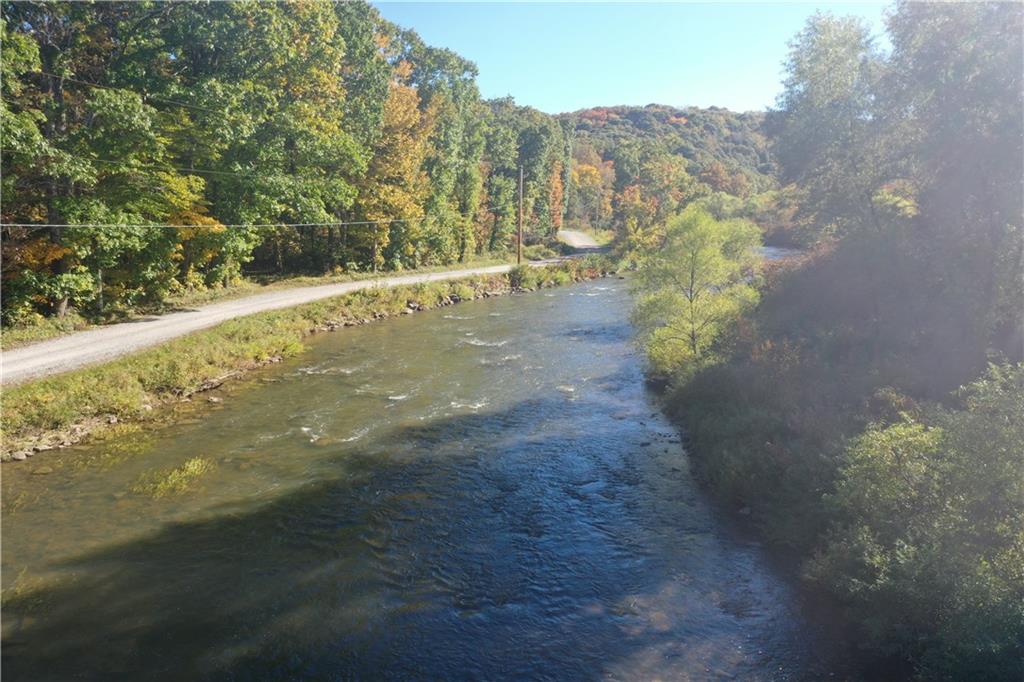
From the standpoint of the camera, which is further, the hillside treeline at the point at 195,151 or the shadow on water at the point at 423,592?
the hillside treeline at the point at 195,151

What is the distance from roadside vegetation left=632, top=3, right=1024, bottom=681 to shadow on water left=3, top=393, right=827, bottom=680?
5.10ft

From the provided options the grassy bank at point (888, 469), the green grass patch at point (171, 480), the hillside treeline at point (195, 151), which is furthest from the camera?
the hillside treeline at point (195, 151)

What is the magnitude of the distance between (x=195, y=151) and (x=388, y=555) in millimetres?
22011

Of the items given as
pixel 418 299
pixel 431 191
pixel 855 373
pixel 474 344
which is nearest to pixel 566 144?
pixel 431 191

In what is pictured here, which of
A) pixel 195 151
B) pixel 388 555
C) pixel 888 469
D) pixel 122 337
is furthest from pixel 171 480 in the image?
pixel 195 151

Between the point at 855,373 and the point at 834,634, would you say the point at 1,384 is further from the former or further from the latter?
the point at 855,373

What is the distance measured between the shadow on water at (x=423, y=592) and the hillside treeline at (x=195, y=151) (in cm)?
1453

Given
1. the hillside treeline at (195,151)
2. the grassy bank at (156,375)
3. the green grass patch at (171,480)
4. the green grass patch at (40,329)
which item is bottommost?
the green grass patch at (171,480)

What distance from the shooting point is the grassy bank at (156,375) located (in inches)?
539

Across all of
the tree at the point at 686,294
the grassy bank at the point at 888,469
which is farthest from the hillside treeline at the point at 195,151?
the grassy bank at the point at 888,469

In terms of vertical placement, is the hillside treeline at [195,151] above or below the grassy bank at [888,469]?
above

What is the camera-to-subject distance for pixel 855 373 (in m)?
13.9

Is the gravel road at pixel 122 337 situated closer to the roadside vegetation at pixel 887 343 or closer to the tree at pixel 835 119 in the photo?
the roadside vegetation at pixel 887 343

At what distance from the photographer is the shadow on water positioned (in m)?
7.45
